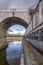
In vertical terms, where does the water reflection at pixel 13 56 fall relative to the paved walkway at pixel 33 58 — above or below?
below

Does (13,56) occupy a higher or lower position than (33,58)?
lower

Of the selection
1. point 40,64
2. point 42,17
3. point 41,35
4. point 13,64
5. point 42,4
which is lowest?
point 13,64

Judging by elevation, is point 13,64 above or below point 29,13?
below

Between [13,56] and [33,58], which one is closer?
[33,58]

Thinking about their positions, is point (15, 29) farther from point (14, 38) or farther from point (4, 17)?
point (4, 17)

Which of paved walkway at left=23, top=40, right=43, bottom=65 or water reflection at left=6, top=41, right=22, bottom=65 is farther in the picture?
water reflection at left=6, top=41, right=22, bottom=65

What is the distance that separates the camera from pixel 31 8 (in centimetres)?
2709

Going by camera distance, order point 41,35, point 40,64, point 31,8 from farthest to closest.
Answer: point 31,8 → point 41,35 → point 40,64

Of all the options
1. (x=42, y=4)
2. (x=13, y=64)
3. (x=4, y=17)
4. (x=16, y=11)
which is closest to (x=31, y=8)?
(x=16, y=11)

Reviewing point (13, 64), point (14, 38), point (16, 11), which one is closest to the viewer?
point (13, 64)

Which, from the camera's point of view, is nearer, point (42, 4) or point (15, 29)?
point (42, 4)

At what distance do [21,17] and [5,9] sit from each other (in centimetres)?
305

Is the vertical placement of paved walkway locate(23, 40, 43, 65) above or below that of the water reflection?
above

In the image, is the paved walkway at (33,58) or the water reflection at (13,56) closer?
the paved walkway at (33,58)
